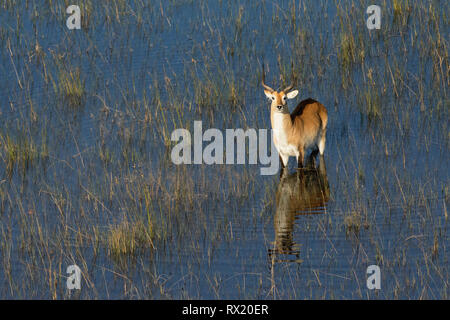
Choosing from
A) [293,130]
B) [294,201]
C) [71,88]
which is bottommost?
[294,201]

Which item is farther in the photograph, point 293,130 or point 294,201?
point 293,130

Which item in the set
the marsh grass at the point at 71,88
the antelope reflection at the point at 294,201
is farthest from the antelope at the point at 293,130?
the marsh grass at the point at 71,88

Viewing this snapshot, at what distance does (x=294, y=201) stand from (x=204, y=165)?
4.63ft

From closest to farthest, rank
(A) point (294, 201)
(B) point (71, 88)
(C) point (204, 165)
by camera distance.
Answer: (A) point (294, 201) → (C) point (204, 165) → (B) point (71, 88)

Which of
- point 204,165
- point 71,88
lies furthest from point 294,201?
point 71,88

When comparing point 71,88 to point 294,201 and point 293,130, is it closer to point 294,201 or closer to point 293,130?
point 293,130

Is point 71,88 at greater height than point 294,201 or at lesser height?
greater

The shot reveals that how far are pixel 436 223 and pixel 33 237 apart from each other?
13.5 feet

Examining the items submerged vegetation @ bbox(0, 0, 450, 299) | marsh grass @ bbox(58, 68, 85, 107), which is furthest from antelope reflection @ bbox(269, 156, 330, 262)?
marsh grass @ bbox(58, 68, 85, 107)

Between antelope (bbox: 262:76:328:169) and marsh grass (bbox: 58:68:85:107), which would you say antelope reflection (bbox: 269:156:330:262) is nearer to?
antelope (bbox: 262:76:328:169)

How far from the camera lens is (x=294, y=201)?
12.7 m

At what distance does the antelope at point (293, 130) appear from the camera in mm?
13727

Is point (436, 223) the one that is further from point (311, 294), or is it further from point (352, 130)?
point (352, 130)

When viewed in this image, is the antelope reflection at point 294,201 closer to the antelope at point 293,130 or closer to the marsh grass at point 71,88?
the antelope at point 293,130
